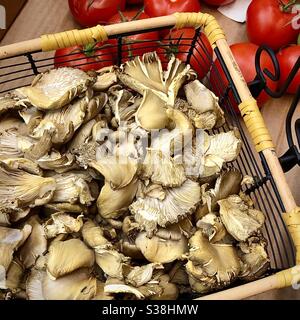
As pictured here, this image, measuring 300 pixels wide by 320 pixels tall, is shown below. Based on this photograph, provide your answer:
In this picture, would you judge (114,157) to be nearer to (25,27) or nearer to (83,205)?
(83,205)

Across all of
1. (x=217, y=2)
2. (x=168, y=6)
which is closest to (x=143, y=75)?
(x=168, y=6)

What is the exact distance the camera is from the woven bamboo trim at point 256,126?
61 cm

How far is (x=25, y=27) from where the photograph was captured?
3.17ft

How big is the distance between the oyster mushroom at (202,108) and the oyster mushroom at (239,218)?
4.4 inches

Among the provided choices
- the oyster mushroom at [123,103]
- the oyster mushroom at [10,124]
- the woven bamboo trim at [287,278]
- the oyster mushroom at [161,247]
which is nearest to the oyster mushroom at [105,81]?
the oyster mushroom at [123,103]

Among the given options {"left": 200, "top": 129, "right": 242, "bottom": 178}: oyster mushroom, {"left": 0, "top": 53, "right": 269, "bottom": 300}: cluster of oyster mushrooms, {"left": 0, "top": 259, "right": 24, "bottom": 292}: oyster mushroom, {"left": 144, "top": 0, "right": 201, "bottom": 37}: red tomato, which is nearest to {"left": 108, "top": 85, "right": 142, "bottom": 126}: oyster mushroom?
{"left": 0, "top": 53, "right": 269, "bottom": 300}: cluster of oyster mushrooms

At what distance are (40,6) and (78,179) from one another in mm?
587

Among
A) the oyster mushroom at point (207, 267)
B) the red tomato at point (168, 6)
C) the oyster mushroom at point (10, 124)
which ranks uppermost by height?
the red tomato at point (168, 6)

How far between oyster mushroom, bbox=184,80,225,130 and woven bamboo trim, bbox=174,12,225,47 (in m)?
0.10

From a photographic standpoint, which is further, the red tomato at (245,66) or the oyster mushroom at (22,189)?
the red tomato at (245,66)

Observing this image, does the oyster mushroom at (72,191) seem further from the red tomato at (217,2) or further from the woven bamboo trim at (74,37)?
the red tomato at (217,2)

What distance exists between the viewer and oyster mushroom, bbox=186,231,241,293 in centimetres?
52

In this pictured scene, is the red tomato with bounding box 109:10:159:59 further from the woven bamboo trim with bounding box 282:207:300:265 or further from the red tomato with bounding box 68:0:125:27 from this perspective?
the woven bamboo trim with bounding box 282:207:300:265
